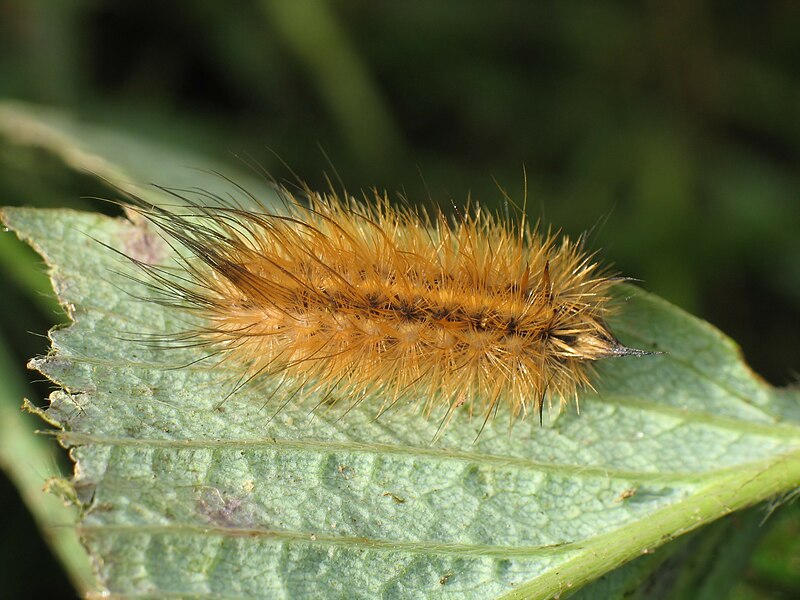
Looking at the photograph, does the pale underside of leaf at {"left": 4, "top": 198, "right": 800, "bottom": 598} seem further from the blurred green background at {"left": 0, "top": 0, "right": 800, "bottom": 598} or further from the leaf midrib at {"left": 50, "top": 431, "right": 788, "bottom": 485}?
the blurred green background at {"left": 0, "top": 0, "right": 800, "bottom": 598}

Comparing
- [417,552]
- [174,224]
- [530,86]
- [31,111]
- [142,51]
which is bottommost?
[417,552]

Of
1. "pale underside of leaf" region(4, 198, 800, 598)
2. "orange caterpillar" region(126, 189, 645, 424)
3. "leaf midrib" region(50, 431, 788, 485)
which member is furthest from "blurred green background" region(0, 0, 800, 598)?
"leaf midrib" region(50, 431, 788, 485)

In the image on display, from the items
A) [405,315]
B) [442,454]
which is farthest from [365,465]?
[405,315]

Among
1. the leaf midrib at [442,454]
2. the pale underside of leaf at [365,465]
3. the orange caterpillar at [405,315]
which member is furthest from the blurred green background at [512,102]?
the leaf midrib at [442,454]

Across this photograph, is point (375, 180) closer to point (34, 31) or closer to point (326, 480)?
point (34, 31)

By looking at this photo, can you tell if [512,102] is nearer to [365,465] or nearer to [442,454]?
[442,454]

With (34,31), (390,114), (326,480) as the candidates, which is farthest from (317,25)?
(326,480)

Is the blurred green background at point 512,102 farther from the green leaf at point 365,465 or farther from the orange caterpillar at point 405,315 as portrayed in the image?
the orange caterpillar at point 405,315
